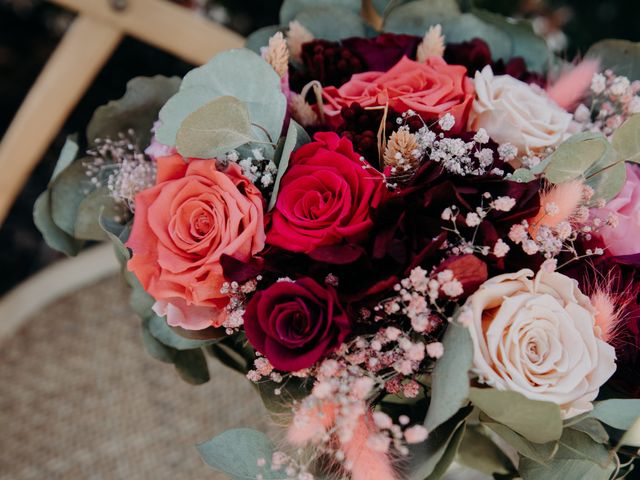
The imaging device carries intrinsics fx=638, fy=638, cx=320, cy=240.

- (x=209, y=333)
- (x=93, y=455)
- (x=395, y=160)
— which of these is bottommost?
(x=93, y=455)

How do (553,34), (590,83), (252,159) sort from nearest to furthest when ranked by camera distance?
(252,159)
(590,83)
(553,34)

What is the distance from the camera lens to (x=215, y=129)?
545 millimetres

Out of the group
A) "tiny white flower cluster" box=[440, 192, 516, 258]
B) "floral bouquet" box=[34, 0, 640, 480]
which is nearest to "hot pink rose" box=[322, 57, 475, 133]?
"floral bouquet" box=[34, 0, 640, 480]

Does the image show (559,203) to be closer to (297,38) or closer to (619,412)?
(619,412)

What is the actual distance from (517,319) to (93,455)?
775 millimetres

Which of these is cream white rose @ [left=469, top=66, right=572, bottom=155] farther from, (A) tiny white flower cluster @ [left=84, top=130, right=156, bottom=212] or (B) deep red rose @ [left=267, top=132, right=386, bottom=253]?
(A) tiny white flower cluster @ [left=84, top=130, right=156, bottom=212]

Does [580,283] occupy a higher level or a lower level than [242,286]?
higher

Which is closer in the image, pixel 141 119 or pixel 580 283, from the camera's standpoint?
pixel 580 283

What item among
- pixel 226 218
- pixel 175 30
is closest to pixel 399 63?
pixel 226 218

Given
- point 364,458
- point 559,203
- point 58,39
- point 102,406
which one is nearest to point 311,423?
point 364,458

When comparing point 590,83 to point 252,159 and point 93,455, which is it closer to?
point 252,159

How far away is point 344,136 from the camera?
56 centimetres

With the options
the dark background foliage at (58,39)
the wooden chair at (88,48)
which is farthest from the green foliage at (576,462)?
the dark background foliage at (58,39)

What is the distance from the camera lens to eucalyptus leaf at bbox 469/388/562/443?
46 centimetres
